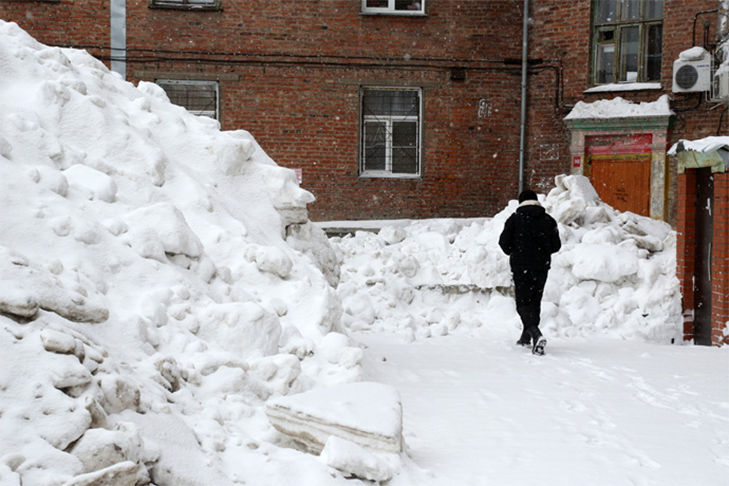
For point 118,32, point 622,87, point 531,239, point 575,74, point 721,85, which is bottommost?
point 531,239

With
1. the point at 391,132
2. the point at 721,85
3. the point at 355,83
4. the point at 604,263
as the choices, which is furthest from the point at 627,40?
the point at 604,263

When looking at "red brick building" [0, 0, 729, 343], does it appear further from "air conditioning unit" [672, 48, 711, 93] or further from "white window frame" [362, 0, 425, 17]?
"air conditioning unit" [672, 48, 711, 93]

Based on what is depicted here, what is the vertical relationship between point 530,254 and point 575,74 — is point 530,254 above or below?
below

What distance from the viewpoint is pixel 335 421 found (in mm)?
3752

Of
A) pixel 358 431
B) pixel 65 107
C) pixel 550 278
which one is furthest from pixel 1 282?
pixel 550 278

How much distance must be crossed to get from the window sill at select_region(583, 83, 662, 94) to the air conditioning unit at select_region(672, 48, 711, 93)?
54 centimetres

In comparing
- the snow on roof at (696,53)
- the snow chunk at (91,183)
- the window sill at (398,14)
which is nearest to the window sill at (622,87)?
the snow on roof at (696,53)

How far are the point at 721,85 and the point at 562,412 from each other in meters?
9.75

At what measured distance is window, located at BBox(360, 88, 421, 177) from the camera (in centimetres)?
1464

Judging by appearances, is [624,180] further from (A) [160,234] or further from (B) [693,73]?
(A) [160,234]

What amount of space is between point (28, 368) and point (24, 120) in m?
2.86

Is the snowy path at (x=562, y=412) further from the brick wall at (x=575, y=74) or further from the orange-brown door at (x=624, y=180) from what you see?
the brick wall at (x=575, y=74)

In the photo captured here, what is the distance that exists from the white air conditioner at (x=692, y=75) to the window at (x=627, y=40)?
2.49ft

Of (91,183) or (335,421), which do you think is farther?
(91,183)
